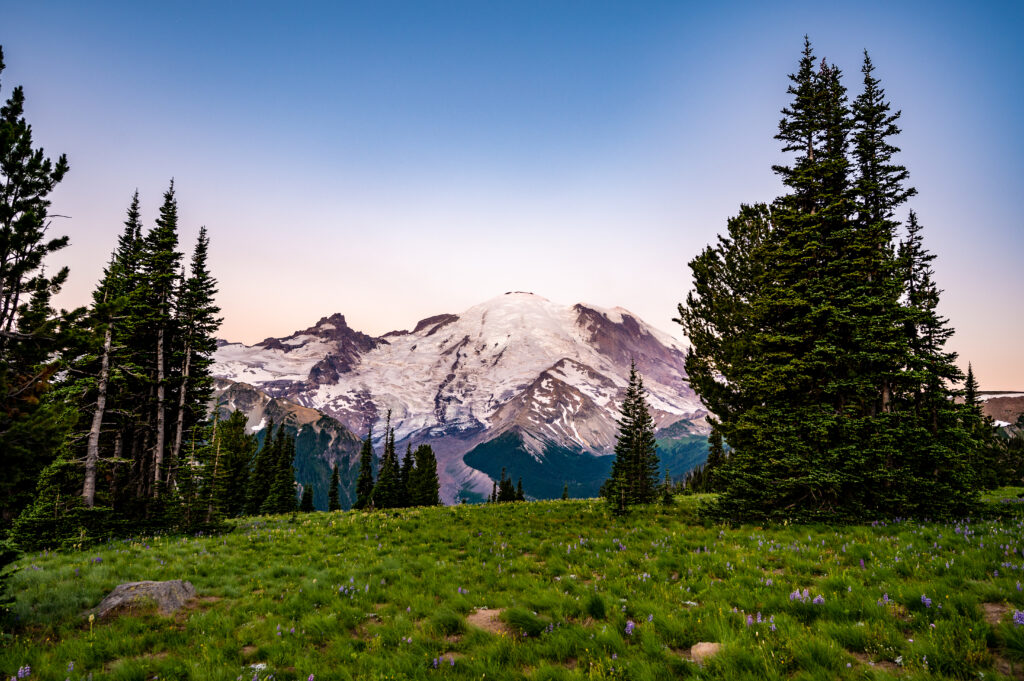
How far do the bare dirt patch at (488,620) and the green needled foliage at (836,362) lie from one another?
9459 mm

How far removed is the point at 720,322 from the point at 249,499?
69.7 metres

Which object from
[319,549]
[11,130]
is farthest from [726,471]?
[11,130]

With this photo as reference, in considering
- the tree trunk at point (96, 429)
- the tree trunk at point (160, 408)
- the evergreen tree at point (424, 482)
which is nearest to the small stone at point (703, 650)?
the tree trunk at point (96, 429)

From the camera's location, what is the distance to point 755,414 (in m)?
16.8

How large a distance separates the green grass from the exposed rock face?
0.34 metres

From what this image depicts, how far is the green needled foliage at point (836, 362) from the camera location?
1462 cm

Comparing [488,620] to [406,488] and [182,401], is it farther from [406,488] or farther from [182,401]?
[406,488]

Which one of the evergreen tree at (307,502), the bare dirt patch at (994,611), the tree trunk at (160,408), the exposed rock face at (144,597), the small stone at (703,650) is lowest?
the evergreen tree at (307,502)

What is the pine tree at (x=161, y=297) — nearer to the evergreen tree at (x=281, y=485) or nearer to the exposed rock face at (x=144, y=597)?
the exposed rock face at (x=144, y=597)

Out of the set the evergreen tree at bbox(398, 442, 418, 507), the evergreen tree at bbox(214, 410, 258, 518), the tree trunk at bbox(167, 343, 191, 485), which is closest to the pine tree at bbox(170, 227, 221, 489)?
the tree trunk at bbox(167, 343, 191, 485)

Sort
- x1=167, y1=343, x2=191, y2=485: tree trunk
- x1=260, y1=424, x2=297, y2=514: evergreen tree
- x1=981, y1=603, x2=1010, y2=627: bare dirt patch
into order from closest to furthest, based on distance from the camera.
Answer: x1=981, y1=603, x2=1010, y2=627: bare dirt patch → x1=167, y1=343, x2=191, y2=485: tree trunk → x1=260, y1=424, x2=297, y2=514: evergreen tree

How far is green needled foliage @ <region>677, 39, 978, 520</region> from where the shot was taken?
14.6 m

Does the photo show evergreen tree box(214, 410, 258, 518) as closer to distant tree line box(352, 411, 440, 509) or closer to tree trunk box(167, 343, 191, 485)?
distant tree line box(352, 411, 440, 509)

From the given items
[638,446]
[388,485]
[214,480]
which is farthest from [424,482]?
[214,480]
